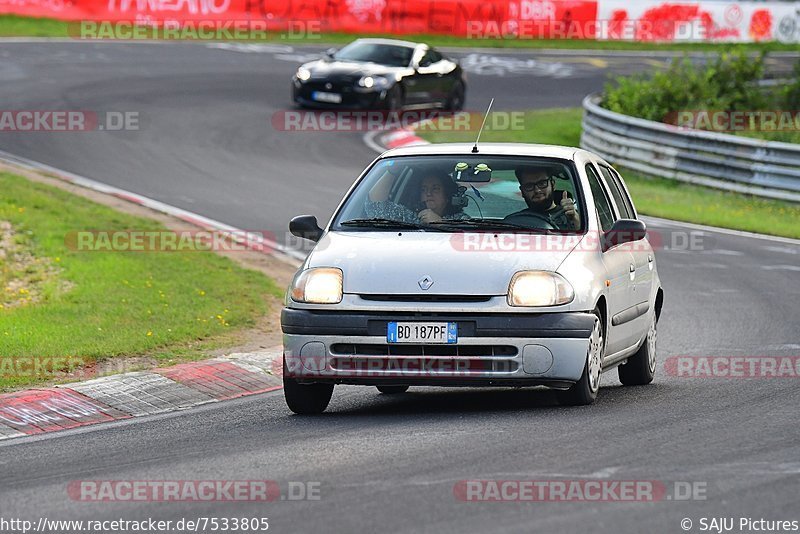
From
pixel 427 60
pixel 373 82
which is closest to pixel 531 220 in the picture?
pixel 373 82

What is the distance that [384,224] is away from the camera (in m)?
9.44

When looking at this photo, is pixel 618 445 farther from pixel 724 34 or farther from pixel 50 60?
pixel 724 34

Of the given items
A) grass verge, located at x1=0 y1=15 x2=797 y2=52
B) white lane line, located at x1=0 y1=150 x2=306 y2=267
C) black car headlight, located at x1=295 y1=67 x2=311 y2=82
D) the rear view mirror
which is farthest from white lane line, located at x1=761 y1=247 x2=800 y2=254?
grass verge, located at x1=0 y1=15 x2=797 y2=52

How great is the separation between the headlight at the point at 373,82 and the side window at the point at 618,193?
18382mm

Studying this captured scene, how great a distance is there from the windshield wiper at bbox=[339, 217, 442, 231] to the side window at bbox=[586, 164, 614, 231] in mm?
1201

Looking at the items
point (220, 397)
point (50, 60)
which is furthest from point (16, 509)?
point (50, 60)

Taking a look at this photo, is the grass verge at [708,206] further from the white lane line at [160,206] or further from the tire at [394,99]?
the white lane line at [160,206]

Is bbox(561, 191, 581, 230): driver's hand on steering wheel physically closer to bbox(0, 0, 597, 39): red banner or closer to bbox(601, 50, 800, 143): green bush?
bbox(601, 50, 800, 143): green bush

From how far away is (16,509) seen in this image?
668 centimetres

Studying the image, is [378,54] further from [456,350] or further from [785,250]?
[456,350]

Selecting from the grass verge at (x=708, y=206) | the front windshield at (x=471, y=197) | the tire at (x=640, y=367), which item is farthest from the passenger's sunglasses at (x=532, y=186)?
the grass verge at (x=708, y=206)

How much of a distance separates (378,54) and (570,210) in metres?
21.6

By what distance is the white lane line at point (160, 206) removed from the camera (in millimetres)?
17031

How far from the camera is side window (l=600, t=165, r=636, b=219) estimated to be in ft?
35.0
